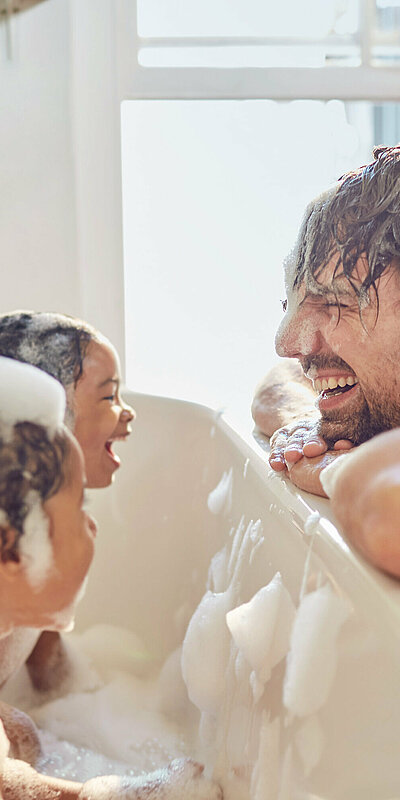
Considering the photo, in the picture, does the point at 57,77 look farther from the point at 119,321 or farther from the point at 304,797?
the point at 304,797

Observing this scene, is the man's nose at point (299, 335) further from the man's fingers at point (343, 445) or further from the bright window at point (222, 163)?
the bright window at point (222, 163)

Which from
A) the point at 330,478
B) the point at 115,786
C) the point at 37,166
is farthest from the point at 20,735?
the point at 37,166

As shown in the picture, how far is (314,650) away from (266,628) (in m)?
0.13

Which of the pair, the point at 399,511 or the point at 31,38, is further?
the point at 31,38

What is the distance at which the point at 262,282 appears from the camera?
2146mm

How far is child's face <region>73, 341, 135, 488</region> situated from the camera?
661 mm

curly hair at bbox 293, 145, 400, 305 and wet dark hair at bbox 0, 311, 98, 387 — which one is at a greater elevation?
curly hair at bbox 293, 145, 400, 305

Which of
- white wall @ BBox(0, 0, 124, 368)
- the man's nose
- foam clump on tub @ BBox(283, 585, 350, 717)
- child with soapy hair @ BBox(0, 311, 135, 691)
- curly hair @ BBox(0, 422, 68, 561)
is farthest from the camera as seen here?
white wall @ BBox(0, 0, 124, 368)

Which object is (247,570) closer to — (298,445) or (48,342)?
(298,445)

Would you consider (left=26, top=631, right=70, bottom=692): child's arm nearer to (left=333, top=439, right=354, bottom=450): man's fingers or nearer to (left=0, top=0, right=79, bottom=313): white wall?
(left=333, top=439, right=354, bottom=450): man's fingers

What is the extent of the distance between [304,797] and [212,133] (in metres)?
1.76

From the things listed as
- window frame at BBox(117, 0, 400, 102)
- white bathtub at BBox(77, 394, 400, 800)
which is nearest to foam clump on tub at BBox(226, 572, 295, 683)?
white bathtub at BBox(77, 394, 400, 800)

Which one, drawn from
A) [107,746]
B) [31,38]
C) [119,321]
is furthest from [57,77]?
[107,746]

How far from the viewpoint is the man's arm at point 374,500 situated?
0.46 metres
